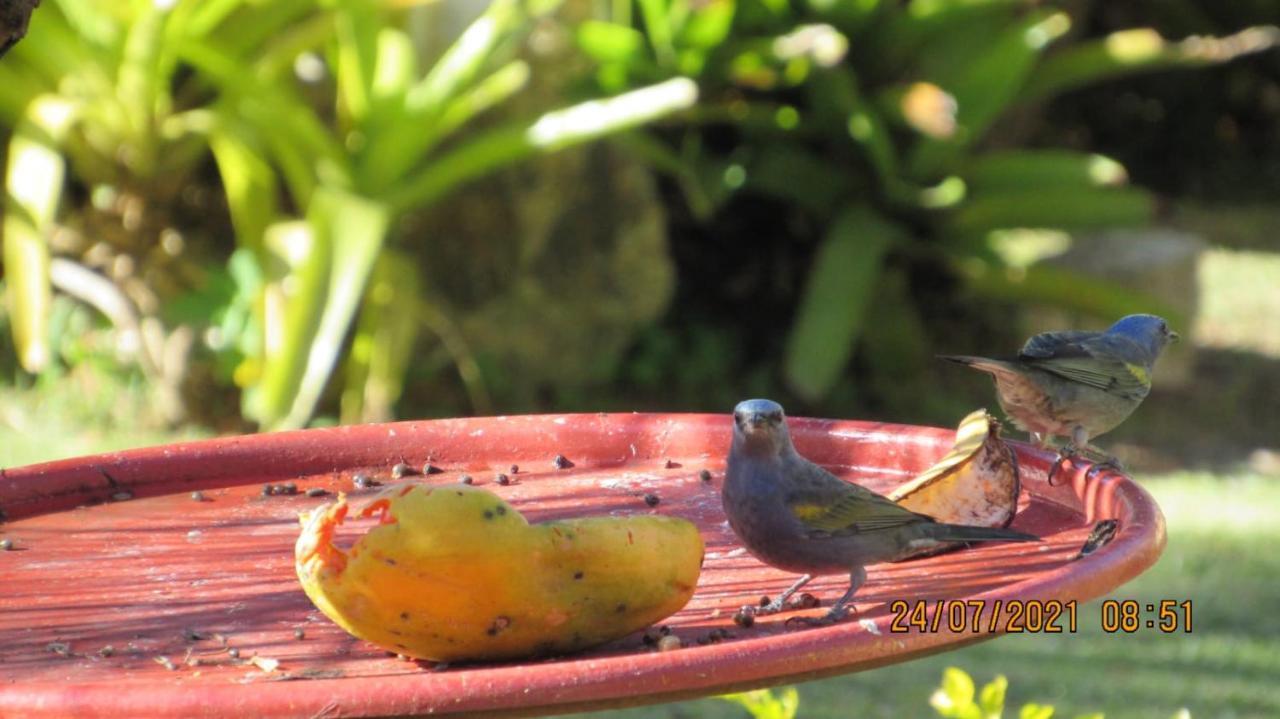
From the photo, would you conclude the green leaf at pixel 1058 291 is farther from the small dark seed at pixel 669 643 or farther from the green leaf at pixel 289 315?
the small dark seed at pixel 669 643

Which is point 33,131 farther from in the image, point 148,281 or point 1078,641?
point 1078,641

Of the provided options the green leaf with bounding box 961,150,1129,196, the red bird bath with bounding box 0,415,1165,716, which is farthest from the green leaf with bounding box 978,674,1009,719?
the green leaf with bounding box 961,150,1129,196

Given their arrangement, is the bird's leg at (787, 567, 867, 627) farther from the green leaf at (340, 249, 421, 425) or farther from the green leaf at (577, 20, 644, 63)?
the green leaf at (577, 20, 644, 63)

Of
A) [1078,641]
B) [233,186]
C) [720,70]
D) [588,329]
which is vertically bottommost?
[1078,641]

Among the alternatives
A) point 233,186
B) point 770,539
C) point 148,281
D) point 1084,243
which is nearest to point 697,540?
point 770,539

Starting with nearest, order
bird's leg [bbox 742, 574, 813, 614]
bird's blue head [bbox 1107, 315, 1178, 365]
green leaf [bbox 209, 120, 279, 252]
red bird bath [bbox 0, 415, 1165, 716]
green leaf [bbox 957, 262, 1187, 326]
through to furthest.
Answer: red bird bath [bbox 0, 415, 1165, 716], bird's leg [bbox 742, 574, 813, 614], bird's blue head [bbox 1107, 315, 1178, 365], green leaf [bbox 209, 120, 279, 252], green leaf [bbox 957, 262, 1187, 326]

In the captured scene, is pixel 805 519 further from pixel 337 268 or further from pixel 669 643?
pixel 337 268

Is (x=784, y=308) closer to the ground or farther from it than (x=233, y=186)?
closer to the ground
